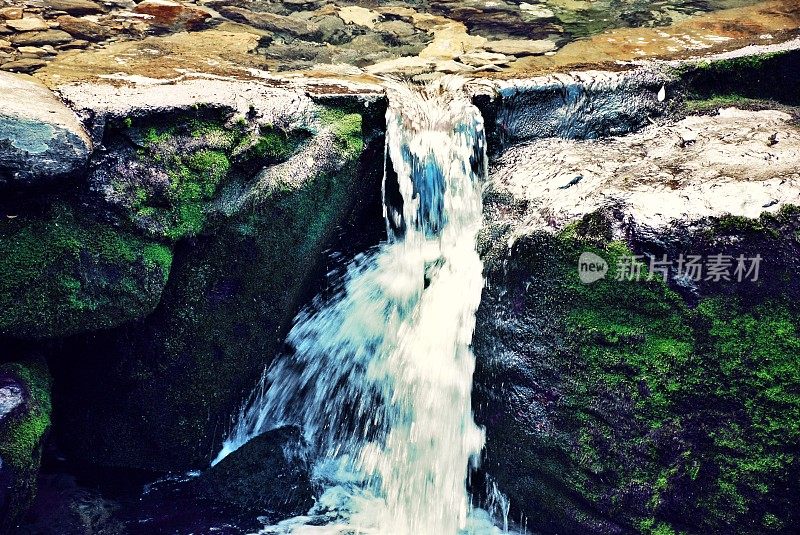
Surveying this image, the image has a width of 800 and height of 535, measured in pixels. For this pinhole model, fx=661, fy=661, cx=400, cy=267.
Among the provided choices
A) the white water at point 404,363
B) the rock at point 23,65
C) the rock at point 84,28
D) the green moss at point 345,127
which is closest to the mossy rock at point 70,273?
the white water at point 404,363

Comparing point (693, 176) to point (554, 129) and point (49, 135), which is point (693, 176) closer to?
point (554, 129)

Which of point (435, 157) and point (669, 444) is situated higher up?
point (435, 157)

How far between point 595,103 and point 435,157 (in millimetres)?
1299

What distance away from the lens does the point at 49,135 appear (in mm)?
3482

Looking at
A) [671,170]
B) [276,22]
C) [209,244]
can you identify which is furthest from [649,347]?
[276,22]

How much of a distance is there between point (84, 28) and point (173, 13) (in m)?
0.94

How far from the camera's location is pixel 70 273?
376 cm

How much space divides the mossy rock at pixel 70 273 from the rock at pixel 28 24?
277 centimetres

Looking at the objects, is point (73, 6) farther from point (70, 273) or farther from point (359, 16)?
point (70, 273)

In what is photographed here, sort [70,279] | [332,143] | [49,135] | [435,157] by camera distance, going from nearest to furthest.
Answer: [49,135], [70,279], [332,143], [435,157]

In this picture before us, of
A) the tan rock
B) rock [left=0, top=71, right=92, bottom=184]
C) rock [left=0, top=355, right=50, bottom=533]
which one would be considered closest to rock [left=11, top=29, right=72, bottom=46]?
the tan rock

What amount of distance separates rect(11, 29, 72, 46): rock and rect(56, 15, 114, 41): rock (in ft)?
0.38

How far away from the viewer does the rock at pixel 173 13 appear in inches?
248

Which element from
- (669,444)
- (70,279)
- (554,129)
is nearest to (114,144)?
(70,279)
